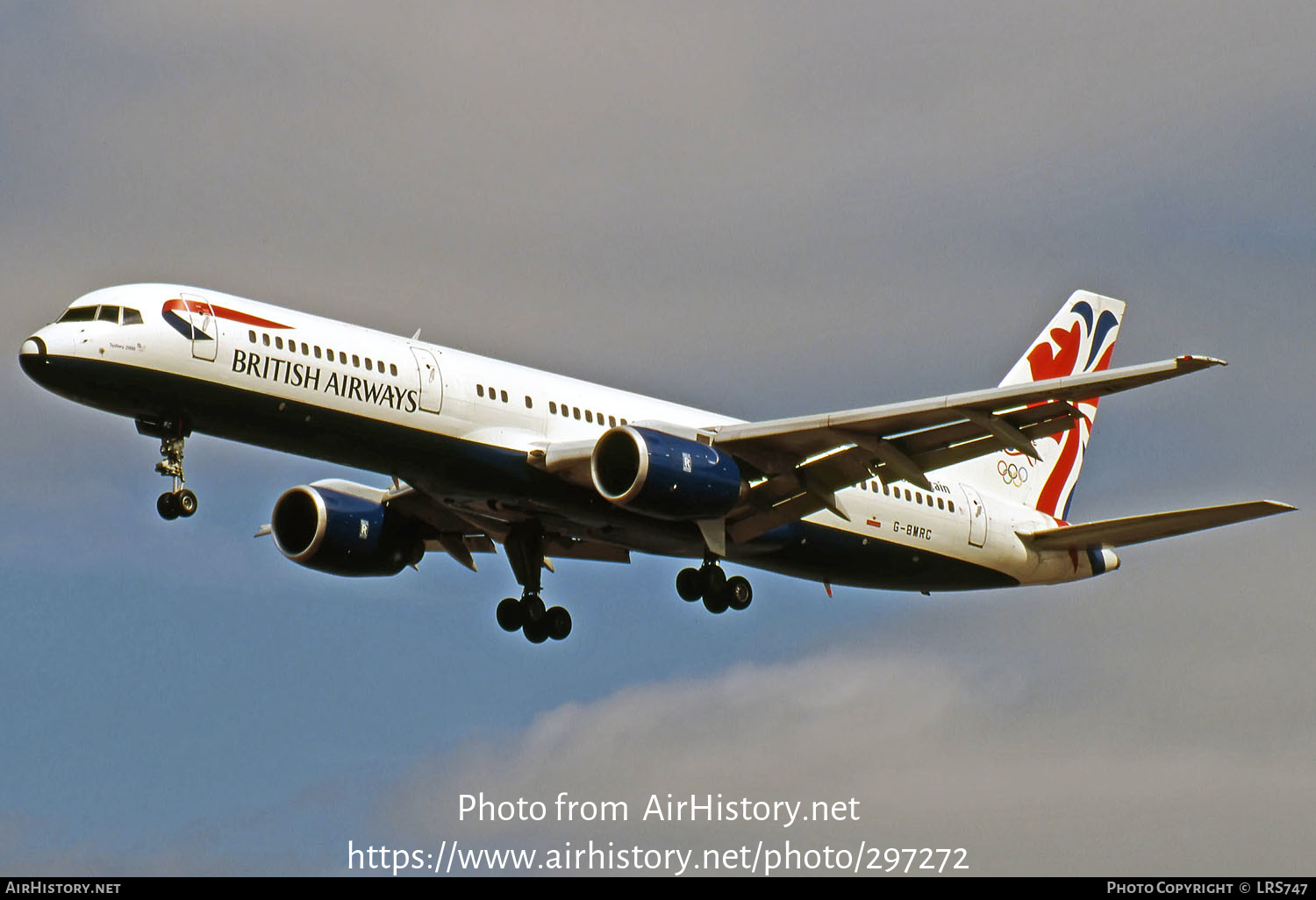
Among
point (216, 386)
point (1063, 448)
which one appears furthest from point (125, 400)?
point (1063, 448)

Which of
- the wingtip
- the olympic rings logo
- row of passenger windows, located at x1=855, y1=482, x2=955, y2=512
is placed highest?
the olympic rings logo

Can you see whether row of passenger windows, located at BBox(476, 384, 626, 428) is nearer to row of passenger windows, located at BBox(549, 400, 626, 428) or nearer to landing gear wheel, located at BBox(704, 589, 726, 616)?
row of passenger windows, located at BBox(549, 400, 626, 428)

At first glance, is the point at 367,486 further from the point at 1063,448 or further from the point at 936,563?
the point at 1063,448

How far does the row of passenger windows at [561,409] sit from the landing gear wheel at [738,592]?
4685 millimetres

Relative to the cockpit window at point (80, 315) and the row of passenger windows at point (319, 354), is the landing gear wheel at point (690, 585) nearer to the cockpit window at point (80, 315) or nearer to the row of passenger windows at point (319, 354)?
the row of passenger windows at point (319, 354)

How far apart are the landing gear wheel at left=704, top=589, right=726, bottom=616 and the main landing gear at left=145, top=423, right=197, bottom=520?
39.1 feet

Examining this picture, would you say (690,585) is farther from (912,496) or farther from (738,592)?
(912,496)

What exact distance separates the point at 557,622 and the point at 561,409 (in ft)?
22.8

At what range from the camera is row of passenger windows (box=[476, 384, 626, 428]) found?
39.8 metres

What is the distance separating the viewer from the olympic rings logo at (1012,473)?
164 feet

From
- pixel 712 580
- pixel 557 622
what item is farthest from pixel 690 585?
pixel 557 622

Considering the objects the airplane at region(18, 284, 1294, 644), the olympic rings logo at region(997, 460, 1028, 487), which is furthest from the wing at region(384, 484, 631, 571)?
the olympic rings logo at region(997, 460, 1028, 487)

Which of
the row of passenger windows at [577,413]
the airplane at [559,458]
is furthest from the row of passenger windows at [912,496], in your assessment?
the row of passenger windows at [577,413]

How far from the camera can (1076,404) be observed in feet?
172
